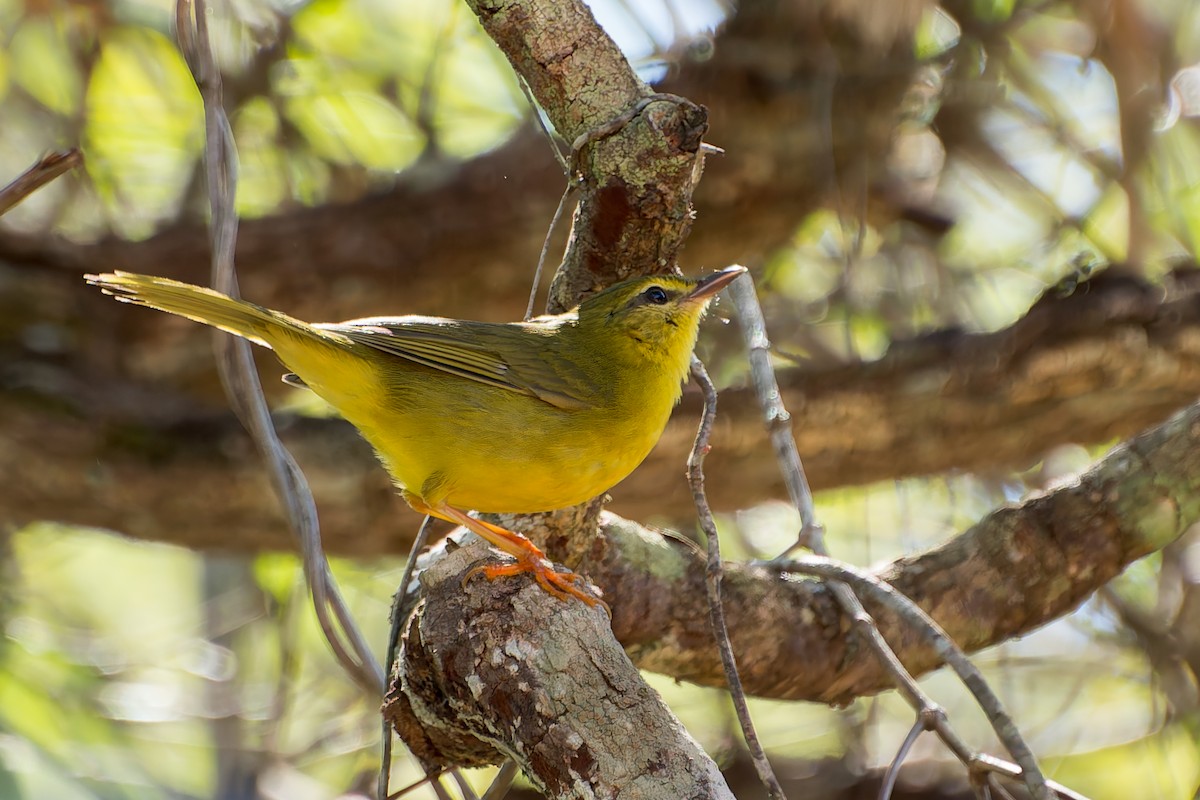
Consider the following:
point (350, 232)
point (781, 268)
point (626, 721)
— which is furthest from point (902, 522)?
point (626, 721)

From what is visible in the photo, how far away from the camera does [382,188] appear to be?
5.82 metres

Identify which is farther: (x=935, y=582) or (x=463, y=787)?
(x=935, y=582)

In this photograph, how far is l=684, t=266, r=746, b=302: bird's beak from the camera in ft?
11.4

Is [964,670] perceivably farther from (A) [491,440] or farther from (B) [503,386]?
(B) [503,386]

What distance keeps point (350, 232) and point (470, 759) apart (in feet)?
10.8

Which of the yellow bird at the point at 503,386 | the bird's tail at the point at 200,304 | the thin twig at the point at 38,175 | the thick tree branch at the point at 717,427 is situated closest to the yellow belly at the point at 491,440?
the yellow bird at the point at 503,386

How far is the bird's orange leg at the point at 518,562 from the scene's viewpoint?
109 inches

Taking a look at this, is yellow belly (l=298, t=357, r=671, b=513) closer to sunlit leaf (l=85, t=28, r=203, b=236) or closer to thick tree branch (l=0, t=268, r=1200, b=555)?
thick tree branch (l=0, t=268, r=1200, b=555)

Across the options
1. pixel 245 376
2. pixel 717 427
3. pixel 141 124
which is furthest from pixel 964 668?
pixel 141 124

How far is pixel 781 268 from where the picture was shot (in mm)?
6344

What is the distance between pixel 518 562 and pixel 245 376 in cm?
82

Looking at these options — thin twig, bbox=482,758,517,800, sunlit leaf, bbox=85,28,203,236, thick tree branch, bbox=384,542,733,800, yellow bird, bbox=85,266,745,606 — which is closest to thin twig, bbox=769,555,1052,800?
thick tree branch, bbox=384,542,733,800

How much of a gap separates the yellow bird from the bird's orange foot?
1 cm

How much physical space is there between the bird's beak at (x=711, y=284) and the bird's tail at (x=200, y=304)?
1172 millimetres
